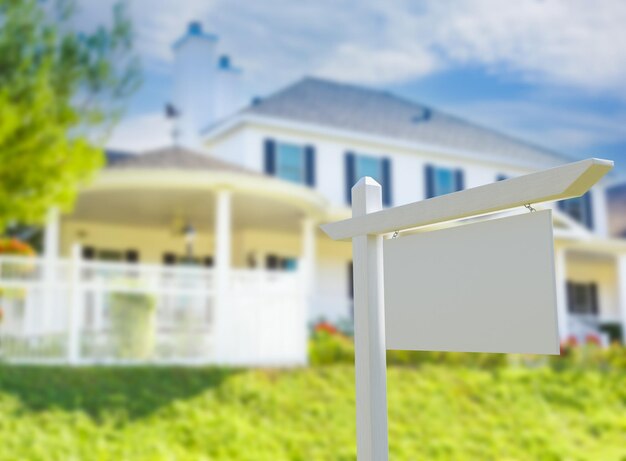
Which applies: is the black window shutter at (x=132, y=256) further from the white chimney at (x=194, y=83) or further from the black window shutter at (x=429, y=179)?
the black window shutter at (x=429, y=179)

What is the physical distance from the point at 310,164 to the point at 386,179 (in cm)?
228

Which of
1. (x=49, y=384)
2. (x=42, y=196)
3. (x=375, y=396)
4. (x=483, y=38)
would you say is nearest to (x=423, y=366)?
(x=49, y=384)

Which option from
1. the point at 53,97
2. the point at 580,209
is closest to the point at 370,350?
the point at 53,97

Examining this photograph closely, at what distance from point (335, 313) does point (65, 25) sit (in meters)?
8.44

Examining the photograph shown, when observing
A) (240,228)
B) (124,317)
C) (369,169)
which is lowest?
(124,317)

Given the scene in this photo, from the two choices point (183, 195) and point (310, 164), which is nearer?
point (183, 195)

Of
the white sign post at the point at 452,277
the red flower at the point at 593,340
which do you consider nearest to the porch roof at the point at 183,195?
the red flower at the point at 593,340

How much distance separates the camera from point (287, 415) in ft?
32.6

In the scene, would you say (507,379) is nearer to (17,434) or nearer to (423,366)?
(423,366)

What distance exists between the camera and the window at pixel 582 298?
25.0 metres

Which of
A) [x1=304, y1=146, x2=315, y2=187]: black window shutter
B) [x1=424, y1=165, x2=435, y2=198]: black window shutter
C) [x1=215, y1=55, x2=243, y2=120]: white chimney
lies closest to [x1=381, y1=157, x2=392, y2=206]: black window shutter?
[x1=424, y1=165, x2=435, y2=198]: black window shutter

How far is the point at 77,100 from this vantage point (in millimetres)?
12375

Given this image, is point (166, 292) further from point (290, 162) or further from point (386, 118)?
point (386, 118)

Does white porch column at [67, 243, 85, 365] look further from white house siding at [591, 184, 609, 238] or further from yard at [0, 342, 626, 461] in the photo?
white house siding at [591, 184, 609, 238]
